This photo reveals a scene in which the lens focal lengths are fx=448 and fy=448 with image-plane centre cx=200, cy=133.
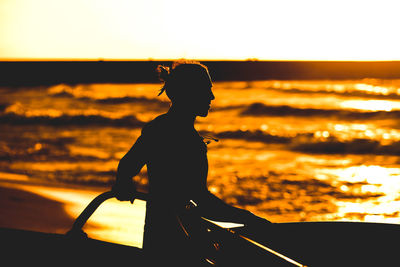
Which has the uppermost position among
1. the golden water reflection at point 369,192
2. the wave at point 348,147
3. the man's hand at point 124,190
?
the wave at point 348,147

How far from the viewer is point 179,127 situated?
2.05m

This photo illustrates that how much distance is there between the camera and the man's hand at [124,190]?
6.35 feet

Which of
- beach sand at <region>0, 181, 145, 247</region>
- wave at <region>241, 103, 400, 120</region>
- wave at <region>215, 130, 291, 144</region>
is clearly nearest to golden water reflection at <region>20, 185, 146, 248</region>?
beach sand at <region>0, 181, 145, 247</region>

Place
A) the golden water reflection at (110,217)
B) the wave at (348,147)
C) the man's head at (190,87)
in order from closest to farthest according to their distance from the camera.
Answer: the man's head at (190,87) < the golden water reflection at (110,217) < the wave at (348,147)

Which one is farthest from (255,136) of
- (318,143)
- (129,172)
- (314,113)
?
(129,172)

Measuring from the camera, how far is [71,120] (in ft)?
76.1

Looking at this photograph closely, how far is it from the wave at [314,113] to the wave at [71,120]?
24.1 ft

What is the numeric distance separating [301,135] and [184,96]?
17.3 meters

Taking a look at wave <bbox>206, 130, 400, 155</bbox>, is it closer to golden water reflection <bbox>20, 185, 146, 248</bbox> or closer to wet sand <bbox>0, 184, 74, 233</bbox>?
golden water reflection <bbox>20, 185, 146, 248</bbox>

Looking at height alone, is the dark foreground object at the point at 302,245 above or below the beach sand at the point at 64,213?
below

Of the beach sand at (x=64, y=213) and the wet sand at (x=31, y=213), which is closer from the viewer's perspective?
the beach sand at (x=64, y=213)

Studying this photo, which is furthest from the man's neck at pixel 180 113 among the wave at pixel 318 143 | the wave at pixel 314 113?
the wave at pixel 314 113

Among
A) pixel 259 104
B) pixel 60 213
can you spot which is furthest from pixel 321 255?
pixel 259 104

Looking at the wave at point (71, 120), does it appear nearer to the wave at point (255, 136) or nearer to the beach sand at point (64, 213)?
the wave at point (255, 136)
